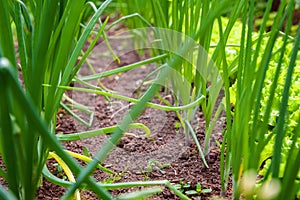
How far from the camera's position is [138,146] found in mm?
1337

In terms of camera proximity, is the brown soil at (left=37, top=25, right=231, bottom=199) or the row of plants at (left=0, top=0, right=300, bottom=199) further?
the brown soil at (left=37, top=25, right=231, bottom=199)

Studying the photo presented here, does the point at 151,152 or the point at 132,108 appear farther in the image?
the point at 151,152

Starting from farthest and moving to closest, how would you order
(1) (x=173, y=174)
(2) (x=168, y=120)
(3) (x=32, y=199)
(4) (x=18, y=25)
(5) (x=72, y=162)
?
1. (2) (x=168, y=120)
2. (1) (x=173, y=174)
3. (4) (x=18, y=25)
4. (3) (x=32, y=199)
5. (5) (x=72, y=162)

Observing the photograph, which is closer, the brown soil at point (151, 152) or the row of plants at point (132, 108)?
the row of plants at point (132, 108)

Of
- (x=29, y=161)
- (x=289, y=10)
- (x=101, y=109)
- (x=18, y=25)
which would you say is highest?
(x=289, y=10)

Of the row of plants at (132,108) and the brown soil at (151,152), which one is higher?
the row of plants at (132,108)

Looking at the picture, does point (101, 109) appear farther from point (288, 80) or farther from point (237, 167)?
point (288, 80)

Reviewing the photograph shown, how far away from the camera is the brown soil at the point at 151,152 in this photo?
1129mm

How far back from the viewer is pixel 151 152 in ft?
4.25

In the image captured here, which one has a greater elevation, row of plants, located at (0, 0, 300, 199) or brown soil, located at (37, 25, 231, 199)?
row of plants, located at (0, 0, 300, 199)

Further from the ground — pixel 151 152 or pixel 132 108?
pixel 132 108

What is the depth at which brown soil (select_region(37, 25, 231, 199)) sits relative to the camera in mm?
1129

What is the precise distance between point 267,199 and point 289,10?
30 cm

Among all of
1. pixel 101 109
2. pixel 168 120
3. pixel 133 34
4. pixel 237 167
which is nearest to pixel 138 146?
pixel 168 120
